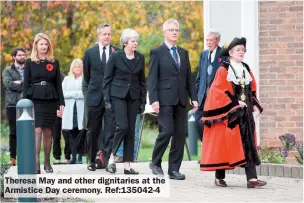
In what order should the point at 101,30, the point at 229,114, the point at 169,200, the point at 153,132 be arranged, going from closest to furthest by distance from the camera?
the point at 169,200, the point at 229,114, the point at 101,30, the point at 153,132

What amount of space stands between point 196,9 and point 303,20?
56.1ft

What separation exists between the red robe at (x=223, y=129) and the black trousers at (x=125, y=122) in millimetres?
1437

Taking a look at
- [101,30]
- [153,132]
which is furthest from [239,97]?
[153,132]

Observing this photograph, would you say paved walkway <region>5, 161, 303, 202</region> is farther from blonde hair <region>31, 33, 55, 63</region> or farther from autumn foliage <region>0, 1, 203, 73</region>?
autumn foliage <region>0, 1, 203, 73</region>

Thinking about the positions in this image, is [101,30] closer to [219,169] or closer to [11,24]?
[219,169]

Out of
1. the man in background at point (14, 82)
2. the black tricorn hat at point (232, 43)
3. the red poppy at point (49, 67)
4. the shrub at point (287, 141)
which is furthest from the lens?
the man in background at point (14, 82)

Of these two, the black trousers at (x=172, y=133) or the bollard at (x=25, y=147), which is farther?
the black trousers at (x=172, y=133)

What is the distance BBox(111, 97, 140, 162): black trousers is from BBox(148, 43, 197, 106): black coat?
1.42ft

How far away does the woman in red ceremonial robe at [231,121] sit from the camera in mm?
12883

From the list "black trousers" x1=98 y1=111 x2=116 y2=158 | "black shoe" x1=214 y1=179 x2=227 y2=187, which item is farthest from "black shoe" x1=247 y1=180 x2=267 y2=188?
"black trousers" x1=98 y1=111 x2=116 y2=158

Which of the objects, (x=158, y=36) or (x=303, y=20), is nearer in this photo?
(x=303, y=20)

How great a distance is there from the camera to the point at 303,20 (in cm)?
1559

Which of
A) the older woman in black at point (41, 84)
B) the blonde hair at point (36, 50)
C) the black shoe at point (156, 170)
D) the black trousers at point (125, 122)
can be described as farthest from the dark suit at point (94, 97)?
the black shoe at point (156, 170)

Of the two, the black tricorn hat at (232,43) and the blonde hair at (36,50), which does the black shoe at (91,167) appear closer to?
the blonde hair at (36,50)
